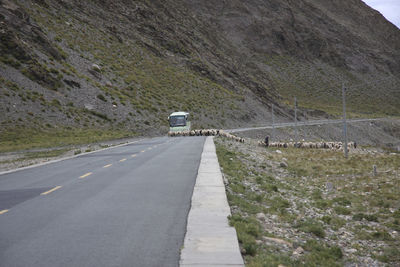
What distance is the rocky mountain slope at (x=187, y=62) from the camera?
2115 inches

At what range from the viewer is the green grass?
36350mm

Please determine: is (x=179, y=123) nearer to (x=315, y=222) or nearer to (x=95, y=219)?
(x=315, y=222)

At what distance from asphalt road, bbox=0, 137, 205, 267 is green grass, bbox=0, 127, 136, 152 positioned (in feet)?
75.6

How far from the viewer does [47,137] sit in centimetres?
4147

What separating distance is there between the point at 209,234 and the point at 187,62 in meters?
84.5

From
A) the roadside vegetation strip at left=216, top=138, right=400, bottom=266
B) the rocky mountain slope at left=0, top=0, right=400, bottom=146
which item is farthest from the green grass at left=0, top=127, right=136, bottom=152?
the roadside vegetation strip at left=216, top=138, right=400, bottom=266

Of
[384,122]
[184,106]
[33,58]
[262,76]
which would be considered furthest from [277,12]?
[33,58]

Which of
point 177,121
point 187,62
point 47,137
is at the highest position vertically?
point 187,62

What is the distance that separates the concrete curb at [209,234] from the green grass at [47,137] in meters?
28.1

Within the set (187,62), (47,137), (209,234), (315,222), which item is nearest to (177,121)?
(47,137)

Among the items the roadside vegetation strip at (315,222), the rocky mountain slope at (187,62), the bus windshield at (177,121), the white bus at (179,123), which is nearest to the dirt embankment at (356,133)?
the rocky mountain slope at (187,62)

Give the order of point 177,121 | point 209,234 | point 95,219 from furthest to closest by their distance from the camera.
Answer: point 177,121 → point 95,219 → point 209,234

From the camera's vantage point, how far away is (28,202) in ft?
33.3

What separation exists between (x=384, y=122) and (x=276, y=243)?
98942mm
